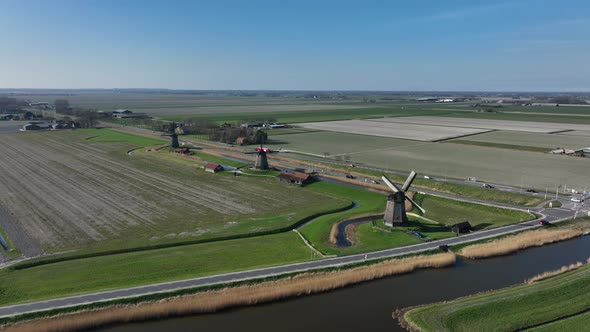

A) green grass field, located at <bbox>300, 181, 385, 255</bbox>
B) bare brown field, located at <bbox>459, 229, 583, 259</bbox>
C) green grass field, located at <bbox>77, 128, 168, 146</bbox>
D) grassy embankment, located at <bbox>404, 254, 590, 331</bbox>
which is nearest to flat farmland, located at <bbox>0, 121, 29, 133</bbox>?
green grass field, located at <bbox>77, 128, 168, 146</bbox>

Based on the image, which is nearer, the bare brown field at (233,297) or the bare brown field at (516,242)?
the bare brown field at (233,297)

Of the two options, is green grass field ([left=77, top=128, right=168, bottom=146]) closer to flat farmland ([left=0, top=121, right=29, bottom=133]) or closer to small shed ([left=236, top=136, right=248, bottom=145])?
small shed ([left=236, top=136, right=248, bottom=145])

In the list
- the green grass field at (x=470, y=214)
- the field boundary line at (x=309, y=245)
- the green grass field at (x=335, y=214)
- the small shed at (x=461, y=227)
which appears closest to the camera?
the field boundary line at (x=309, y=245)

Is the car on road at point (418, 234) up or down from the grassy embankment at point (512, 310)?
up

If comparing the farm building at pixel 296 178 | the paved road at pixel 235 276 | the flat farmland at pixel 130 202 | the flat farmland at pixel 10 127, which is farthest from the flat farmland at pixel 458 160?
the flat farmland at pixel 10 127

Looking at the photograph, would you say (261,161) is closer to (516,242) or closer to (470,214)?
(470,214)

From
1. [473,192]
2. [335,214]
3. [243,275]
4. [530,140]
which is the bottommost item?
[243,275]

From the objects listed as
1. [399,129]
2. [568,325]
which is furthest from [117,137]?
[568,325]

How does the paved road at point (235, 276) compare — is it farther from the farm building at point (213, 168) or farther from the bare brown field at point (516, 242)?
the farm building at point (213, 168)
